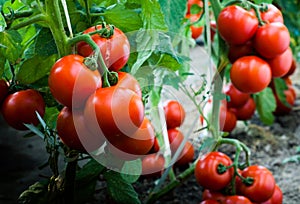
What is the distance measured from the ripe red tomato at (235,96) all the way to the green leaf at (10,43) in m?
0.75

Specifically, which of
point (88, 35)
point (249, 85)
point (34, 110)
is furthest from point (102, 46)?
point (249, 85)

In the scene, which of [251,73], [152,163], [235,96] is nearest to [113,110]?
[152,163]

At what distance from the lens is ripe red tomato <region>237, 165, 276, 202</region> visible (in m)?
0.96

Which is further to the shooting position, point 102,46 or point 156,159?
point 156,159

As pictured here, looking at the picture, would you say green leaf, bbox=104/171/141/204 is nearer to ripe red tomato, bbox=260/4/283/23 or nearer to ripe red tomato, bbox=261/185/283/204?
ripe red tomato, bbox=261/185/283/204

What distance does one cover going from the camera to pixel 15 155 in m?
1.17

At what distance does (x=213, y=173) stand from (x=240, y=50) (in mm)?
275

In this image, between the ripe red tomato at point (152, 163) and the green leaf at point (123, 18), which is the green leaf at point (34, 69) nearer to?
the green leaf at point (123, 18)

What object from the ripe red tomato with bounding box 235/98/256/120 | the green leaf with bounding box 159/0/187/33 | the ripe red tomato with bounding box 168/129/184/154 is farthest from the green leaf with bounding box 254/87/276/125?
the green leaf with bounding box 159/0/187/33

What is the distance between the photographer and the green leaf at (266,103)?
1.44 metres

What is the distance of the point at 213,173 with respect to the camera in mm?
967

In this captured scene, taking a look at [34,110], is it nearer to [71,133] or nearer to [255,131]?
[71,133]

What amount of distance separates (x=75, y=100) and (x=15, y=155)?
596 mm

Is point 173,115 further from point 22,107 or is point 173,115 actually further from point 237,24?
point 22,107
